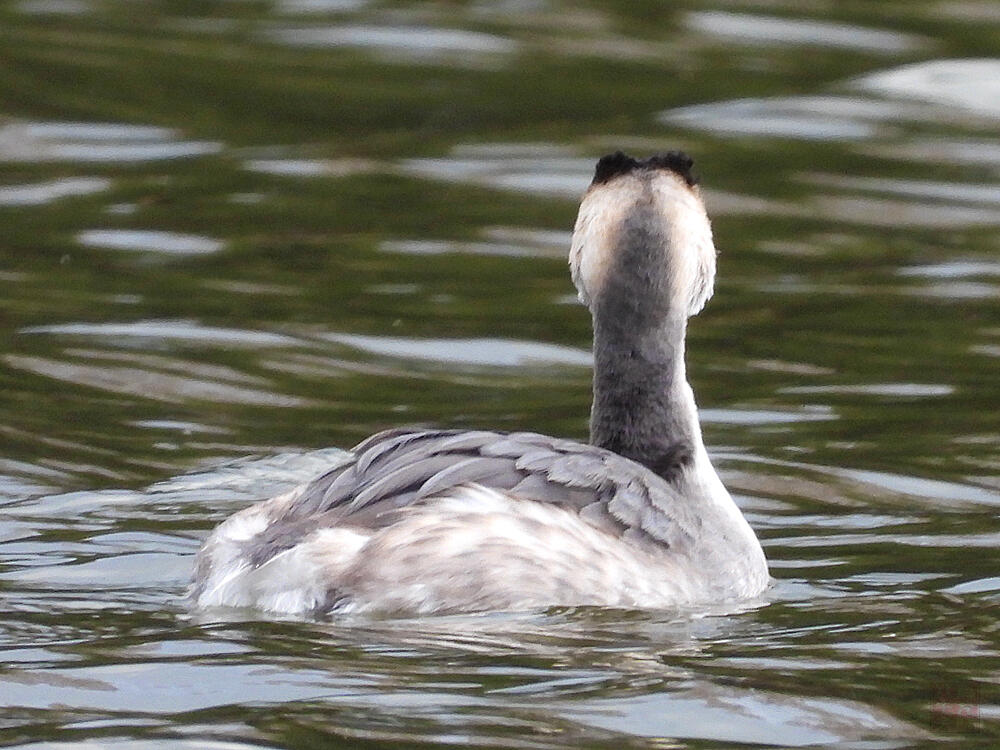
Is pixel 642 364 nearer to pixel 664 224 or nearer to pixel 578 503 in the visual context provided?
pixel 664 224

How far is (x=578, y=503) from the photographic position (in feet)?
23.1

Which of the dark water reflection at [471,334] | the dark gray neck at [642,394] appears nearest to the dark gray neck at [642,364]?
the dark gray neck at [642,394]

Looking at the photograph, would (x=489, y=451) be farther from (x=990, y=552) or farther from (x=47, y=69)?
(x=47, y=69)

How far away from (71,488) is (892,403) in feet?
11.3

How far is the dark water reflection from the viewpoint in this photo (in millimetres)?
6102

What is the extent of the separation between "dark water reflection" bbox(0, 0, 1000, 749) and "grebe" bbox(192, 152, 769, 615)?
0.43 ft

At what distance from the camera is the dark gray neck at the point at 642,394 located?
25.3ft

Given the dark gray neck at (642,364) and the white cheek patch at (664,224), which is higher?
the white cheek patch at (664,224)

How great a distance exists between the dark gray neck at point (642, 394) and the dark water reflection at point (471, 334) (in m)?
0.61

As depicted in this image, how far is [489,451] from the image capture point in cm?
700

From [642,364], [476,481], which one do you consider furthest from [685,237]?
[476,481]

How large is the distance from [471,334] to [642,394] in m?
Answer: 3.72

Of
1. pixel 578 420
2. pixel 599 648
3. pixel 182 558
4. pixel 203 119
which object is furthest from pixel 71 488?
pixel 203 119

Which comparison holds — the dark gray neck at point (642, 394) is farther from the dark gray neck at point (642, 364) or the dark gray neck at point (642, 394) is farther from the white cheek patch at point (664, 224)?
the white cheek patch at point (664, 224)
